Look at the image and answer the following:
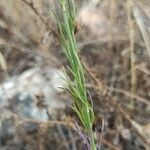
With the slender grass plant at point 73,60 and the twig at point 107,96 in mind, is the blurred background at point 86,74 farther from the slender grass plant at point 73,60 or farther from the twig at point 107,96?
the slender grass plant at point 73,60

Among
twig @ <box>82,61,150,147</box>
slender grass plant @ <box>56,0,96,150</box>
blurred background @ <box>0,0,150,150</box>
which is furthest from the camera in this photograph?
blurred background @ <box>0,0,150,150</box>

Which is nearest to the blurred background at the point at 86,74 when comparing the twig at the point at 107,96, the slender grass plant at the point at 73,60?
the twig at the point at 107,96

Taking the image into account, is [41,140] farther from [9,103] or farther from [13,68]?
[13,68]

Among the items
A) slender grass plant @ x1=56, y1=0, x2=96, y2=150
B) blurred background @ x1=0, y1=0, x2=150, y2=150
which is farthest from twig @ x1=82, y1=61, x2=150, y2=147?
slender grass plant @ x1=56, y1=0, x2=96, y2=150

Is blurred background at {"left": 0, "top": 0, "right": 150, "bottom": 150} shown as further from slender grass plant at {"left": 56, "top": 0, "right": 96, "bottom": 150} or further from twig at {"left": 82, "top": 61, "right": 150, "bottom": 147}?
slender grass plant at {"left": 56, "top": 0, "right": 96, "bottom": 150}

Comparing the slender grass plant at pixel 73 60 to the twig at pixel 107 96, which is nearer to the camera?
the slender grass plant at pixel 73 60

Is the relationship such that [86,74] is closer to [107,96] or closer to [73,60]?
[107,96]
